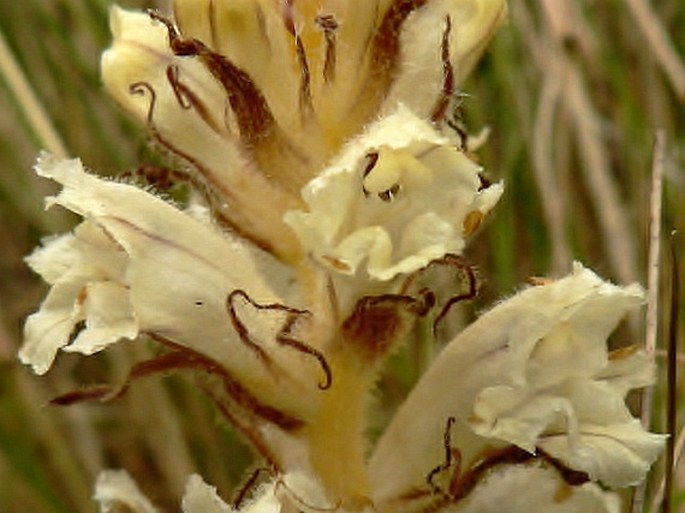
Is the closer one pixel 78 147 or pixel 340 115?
pixel 340 115

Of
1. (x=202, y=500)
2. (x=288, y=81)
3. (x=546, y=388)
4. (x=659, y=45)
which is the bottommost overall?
(x=202, y=500)

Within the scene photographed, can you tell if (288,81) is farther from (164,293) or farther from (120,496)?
(120,496)

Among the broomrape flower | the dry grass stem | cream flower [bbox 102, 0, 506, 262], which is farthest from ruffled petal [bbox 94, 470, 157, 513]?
the dry grass stem

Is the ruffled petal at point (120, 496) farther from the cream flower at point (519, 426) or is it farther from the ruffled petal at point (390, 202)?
the ruffled petal at point (390, 202)

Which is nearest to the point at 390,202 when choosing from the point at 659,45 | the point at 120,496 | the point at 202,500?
the point at 202,500

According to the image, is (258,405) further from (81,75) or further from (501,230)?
(81,75)

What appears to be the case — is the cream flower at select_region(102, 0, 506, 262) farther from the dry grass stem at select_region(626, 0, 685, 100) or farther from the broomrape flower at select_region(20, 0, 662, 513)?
the dry grass stem at select_region(626, 0, 685, 100)

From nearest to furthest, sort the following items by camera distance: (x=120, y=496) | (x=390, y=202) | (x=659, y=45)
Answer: (x=390, y=202) → (x=120, y=496) → (x=659, y=45)

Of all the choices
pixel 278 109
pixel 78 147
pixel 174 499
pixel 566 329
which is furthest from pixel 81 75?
pixel 566 329

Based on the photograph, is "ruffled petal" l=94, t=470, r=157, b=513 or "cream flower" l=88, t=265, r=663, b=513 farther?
"ruffled petal" l=94, t=470, r=157, b=513
